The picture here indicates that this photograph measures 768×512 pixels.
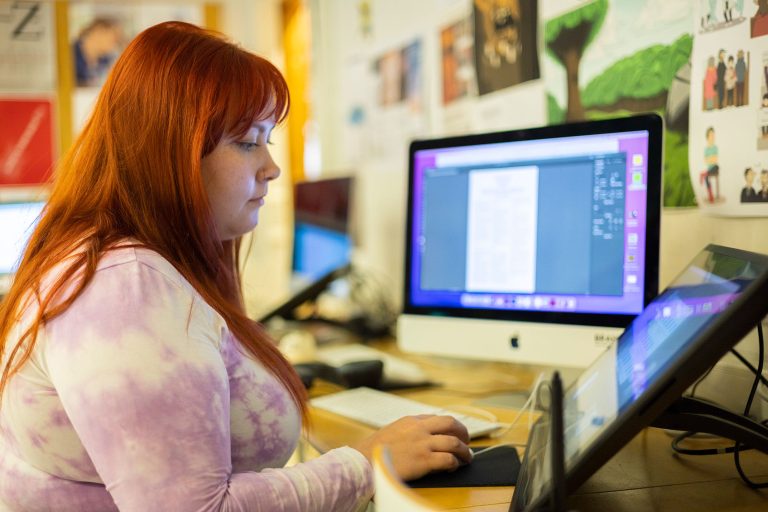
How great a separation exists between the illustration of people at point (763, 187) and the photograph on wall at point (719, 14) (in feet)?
0.77

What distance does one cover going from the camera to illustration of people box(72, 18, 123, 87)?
358 cm

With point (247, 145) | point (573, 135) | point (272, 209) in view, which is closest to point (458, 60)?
point (573, 135)

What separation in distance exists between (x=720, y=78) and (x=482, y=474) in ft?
2.37

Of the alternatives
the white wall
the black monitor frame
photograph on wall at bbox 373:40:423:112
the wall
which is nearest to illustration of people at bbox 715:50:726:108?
the black monitor frame

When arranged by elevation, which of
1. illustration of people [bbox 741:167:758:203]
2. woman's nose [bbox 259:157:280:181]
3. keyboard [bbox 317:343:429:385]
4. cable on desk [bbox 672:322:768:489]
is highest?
woman's nose [bbox 259:157:280:181]

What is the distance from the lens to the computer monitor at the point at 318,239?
7.38 feet

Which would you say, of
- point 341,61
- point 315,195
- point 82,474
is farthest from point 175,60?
point 341,61

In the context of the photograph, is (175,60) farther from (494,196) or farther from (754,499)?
(754,499)

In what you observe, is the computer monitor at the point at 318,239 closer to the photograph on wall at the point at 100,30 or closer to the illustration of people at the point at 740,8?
the illustration of people at the point at 740,8

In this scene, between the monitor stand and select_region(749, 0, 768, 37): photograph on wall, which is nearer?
the monitor stand

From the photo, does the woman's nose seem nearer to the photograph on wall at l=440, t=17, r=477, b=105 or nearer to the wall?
the wall

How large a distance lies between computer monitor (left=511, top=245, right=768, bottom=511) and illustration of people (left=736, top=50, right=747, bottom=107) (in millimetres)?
328

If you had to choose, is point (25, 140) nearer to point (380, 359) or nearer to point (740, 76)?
point (380, 359)

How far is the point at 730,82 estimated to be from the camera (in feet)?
3.99
